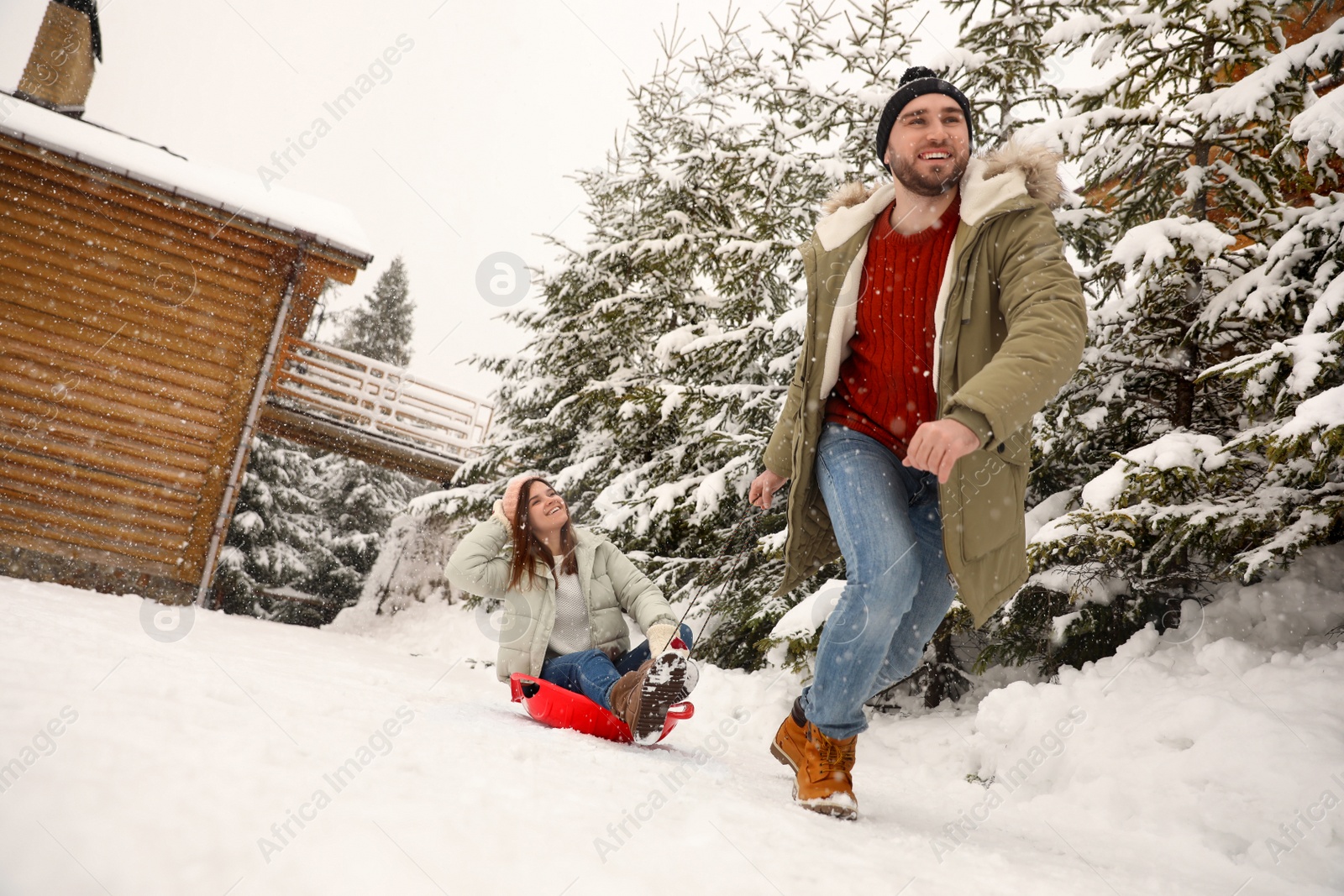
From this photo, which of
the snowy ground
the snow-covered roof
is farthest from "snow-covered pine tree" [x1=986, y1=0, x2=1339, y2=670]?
the snow-covered roof

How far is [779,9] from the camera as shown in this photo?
5949 mm

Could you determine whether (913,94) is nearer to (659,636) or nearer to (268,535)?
(659,636)

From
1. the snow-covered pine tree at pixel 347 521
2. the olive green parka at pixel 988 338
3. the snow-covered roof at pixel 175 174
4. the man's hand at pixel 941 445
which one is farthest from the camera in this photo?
the snow-covered pine tree at pixel 347 521

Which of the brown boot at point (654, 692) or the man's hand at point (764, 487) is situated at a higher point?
the man's hand at point (764, 487)

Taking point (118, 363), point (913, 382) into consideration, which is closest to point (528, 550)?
point (913, 382)

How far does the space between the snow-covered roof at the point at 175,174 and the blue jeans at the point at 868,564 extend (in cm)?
878

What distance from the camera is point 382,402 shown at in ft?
46.0

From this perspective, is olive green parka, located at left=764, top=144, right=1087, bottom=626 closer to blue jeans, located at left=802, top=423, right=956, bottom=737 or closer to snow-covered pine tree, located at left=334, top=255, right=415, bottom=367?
blue jeans, located at left=802, top=423, right=956, bottom=737

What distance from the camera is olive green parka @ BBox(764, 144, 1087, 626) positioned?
1.74 meters

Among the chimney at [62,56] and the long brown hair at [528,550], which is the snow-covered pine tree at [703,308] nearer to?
the long brown hair at [528,550]

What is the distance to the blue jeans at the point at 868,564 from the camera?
6.68ft

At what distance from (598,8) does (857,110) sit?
106541mm

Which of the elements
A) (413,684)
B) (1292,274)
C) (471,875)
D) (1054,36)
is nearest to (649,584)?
(413,684)

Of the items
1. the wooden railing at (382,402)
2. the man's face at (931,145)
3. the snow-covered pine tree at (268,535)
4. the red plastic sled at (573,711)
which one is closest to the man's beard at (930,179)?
the man's face at (931,145)
